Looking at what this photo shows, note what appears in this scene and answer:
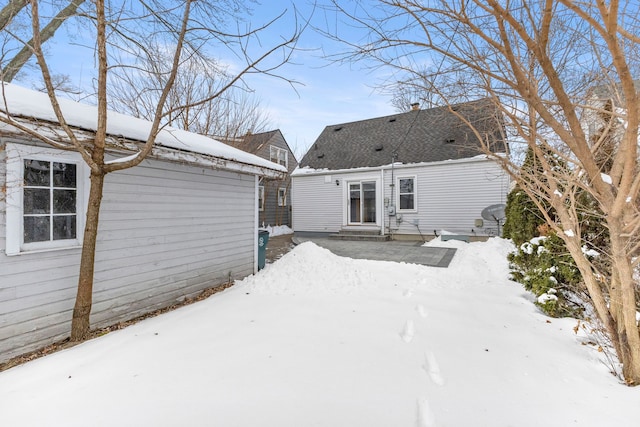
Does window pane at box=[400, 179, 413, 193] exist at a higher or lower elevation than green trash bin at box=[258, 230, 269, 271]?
higher

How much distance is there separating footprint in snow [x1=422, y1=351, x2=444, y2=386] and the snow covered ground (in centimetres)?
2

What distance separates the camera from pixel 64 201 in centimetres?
350

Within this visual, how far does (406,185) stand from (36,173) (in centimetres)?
1100

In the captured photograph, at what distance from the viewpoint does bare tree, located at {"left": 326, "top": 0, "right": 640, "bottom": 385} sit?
6.70 ft

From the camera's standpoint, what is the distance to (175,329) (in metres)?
3.62

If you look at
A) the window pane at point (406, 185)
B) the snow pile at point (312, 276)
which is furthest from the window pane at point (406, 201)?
the snow pile at point (312, 276)

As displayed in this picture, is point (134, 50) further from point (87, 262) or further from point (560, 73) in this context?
point (560, 73)

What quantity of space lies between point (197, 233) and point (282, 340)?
2840 millimetres

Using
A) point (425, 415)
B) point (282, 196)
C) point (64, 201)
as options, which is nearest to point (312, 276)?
point (425, 415)

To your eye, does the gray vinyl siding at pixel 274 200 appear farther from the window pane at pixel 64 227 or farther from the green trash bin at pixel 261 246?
the window pane at pixel 64 227

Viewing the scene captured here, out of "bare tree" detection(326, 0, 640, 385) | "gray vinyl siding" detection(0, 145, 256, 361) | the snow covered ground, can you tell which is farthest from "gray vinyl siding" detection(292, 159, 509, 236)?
"gray vinyl siding" detection(0, 145, 256, 361)

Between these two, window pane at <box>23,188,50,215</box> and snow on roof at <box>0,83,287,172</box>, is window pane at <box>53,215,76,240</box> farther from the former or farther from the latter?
snow on roof at <box>0,83,287,172</box>

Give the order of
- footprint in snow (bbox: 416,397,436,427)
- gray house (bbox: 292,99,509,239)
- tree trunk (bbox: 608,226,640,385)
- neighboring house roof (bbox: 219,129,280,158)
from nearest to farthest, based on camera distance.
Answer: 1. footprint in snow (bbox: 416,397,436,427)
2. tree trunk (bbox: 608,226,640,385)
3. gray house (bbox: 292,99,509,239)
4. neighboring house roof (bbox: 219,129,280,158)

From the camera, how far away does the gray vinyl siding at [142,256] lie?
3137mm
